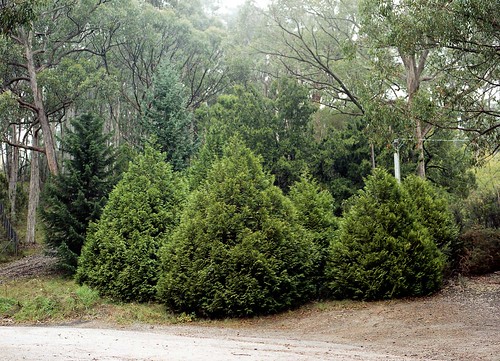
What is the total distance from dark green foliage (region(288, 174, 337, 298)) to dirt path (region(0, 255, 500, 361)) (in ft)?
5.16

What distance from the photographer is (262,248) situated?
452 inches

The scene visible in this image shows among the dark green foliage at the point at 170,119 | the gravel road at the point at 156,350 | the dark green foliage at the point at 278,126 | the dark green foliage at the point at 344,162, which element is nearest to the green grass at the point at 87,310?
the gravel road at the point at 156,350

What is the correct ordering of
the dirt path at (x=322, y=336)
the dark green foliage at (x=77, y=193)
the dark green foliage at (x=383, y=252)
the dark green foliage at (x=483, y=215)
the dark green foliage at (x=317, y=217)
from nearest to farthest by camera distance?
the dirt path at (x=322, y=336), the dark green foliage at (x=383, y=252), the dark green foliage at (x=317, y=217), the dark green foliage at (x=483, y=215), the dark green foliage at (x=77, y=193)

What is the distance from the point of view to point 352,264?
39.5ft

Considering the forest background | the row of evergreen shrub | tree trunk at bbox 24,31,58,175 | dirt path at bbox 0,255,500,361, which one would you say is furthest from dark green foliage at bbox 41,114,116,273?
tree trunk at bbox 24,31,58,175

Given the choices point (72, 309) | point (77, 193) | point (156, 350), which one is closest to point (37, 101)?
point (77, 193)

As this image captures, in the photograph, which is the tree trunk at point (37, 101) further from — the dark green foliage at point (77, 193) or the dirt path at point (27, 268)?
the dark green foliage at point (77, 193)

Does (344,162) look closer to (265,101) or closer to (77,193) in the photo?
(265,101)

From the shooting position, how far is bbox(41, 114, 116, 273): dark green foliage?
54.2 feet

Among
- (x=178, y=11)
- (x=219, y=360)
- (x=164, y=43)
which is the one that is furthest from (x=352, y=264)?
(x=178, y=11)

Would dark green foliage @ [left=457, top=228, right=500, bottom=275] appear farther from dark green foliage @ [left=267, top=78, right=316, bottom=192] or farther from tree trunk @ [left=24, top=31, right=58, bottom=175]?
tree trunk @ [left=24, top=31, right=58, bottom=175]

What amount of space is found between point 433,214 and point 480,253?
1.48 metres

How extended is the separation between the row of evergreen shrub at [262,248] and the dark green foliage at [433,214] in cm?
3

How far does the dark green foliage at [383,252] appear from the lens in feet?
37.8
